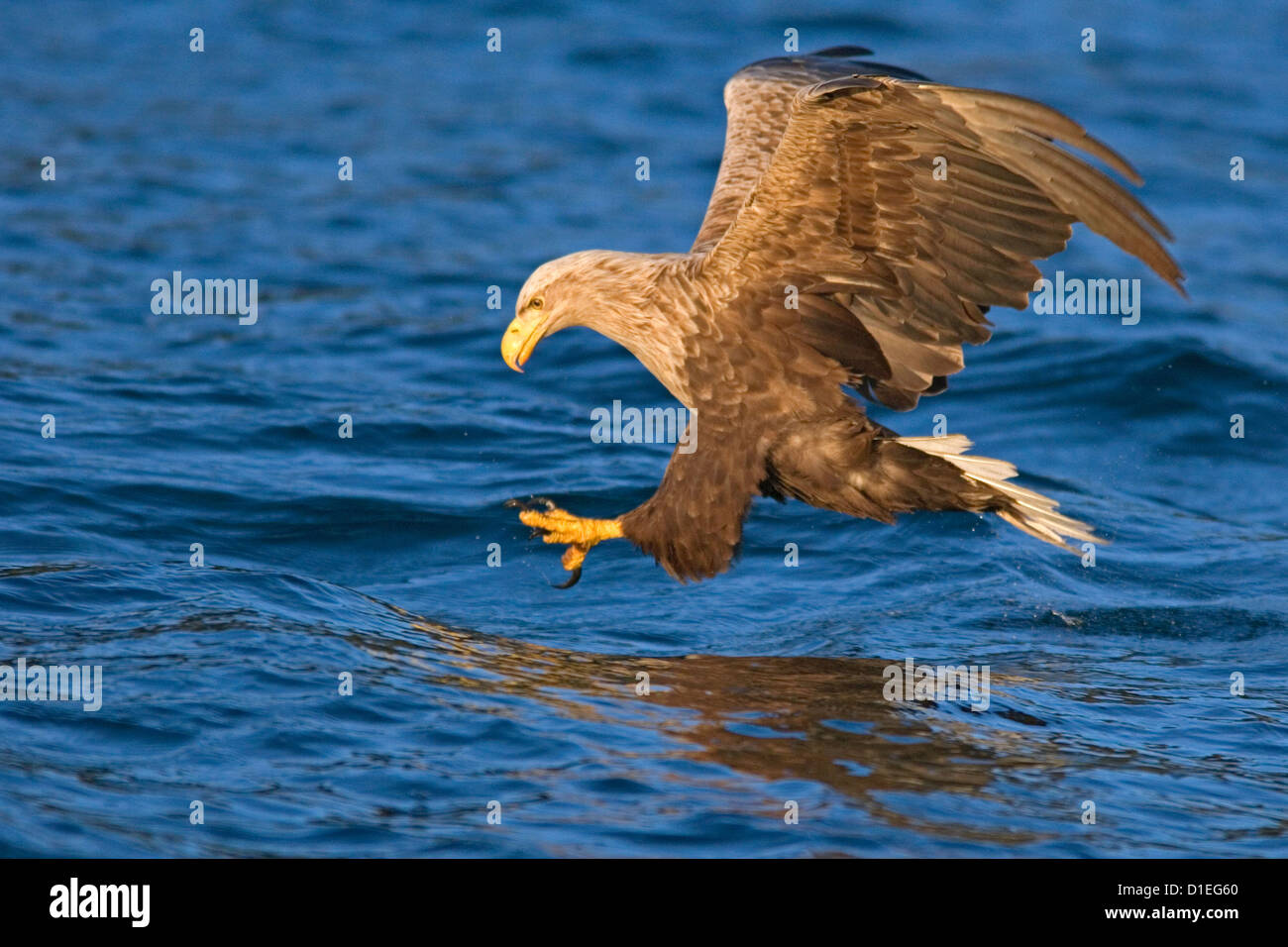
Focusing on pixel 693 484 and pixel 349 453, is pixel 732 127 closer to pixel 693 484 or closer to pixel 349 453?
pixel 693 484

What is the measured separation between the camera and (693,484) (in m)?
5.68

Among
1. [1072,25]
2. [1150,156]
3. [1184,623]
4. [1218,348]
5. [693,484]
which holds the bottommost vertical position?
[1184,623]

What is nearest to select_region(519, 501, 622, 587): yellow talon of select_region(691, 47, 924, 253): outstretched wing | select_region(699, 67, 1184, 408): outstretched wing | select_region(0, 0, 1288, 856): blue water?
select_region(0, 0, 1288, 856): blue water

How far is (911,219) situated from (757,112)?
5.77 ft

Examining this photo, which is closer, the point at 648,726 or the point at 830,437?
the point at 648,726

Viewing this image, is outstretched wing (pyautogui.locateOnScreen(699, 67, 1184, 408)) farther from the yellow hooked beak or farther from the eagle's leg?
the eagle's leg

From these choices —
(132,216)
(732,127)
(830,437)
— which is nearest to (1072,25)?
(132,216)

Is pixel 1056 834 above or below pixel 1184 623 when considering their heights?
below

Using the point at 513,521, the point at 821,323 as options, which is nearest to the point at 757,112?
the point at 821,323

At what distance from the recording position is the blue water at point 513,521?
15.4ft

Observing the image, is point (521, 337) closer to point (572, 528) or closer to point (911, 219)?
point (572, 528)

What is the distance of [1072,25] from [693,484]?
524 inches

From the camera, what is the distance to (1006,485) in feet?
18.6

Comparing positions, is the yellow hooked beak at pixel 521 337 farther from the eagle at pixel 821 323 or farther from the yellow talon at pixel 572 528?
the yellow talon at pixel 572 528
